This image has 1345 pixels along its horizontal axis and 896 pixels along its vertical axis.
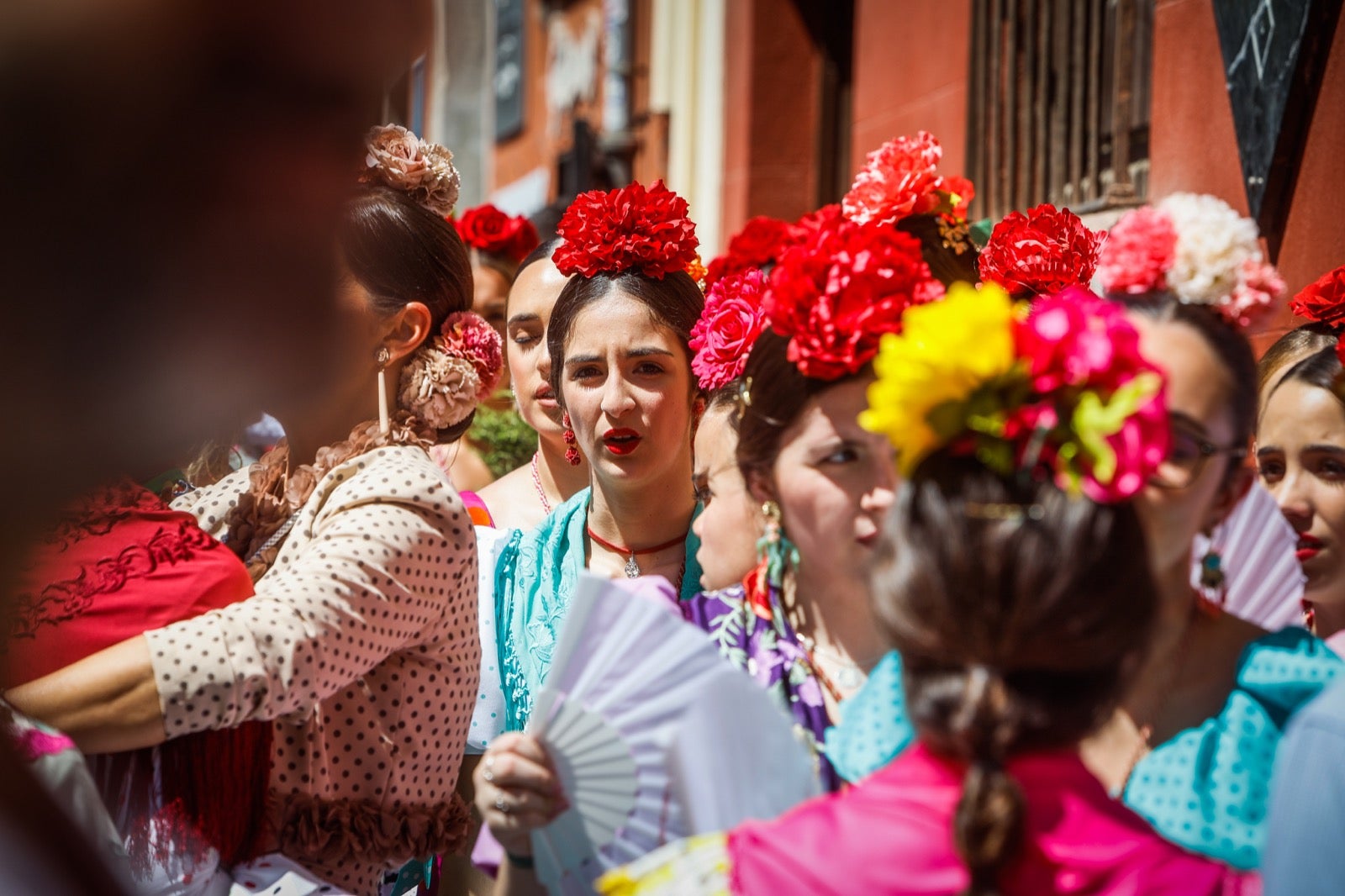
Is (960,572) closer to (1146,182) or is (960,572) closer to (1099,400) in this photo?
(1099,400)

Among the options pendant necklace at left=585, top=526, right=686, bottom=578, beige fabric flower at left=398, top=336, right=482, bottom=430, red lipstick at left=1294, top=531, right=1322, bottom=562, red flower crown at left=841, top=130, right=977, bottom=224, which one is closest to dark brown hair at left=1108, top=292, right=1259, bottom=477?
red flower crown at left=841, top=130, right=977, bottom=224

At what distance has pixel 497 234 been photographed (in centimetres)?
526

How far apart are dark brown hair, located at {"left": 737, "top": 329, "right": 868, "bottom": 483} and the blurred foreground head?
145cm

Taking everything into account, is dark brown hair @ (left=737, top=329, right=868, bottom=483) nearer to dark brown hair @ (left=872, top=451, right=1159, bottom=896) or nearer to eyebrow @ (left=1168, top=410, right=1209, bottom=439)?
eyebrow @ (left=1168, top=410, right=1209, bottom=439)

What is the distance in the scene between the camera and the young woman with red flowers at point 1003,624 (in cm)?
136

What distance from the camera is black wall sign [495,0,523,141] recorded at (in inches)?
551

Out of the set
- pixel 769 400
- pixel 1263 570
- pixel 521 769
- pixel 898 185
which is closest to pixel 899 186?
pixel 898 185

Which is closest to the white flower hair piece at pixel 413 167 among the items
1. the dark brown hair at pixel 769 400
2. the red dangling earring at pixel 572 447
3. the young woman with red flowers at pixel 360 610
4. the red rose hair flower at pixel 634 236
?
the young woman with red flowers at pixel 360 610

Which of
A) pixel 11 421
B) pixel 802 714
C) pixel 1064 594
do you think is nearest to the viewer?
pixel 11 421

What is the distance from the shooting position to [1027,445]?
4.66 feet

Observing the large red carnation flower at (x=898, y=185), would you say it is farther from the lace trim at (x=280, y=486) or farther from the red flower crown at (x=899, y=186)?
the lace trim at (x=280, y=486)

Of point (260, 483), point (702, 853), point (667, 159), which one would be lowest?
point (702, 853)

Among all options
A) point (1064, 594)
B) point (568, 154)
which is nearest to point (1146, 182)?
Result: point (1064, 594)

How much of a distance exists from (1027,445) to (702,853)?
25.3 inches
